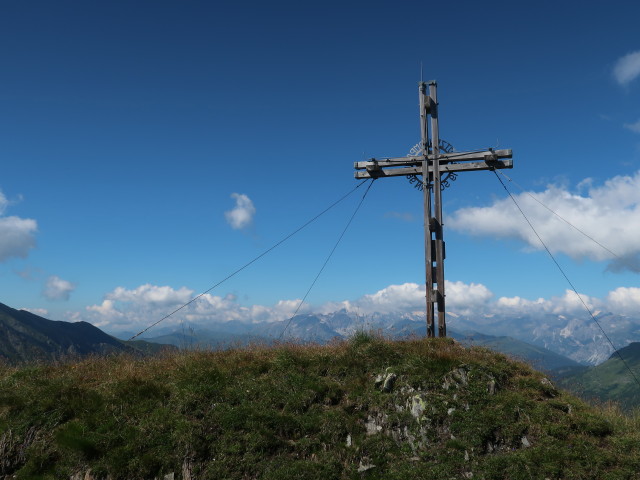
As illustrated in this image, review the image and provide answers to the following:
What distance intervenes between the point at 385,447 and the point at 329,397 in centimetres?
205

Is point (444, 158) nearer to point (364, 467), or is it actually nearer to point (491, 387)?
point (491, 387)

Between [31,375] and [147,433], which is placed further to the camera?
[31,375]

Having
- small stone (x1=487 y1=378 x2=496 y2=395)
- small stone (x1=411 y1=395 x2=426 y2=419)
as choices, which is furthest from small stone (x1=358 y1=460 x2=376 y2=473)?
small stone (x1=487 y1=378 x2=496 y2=395)

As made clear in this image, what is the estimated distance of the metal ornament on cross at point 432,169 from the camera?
16.1 m

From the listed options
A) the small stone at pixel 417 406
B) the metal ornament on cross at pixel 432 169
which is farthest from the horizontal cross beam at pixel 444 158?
the small stone at pixel 417 406

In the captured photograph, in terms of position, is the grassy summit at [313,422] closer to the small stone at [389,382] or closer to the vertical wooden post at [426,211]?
the small stone at [389,382]

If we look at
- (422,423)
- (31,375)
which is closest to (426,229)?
(422,423)

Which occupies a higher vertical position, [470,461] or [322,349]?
[322,349]

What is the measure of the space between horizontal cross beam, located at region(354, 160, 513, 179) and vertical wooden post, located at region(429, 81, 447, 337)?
61 centimetres

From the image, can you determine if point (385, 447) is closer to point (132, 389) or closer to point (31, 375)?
point (132, 389)

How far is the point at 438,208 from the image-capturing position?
651 inches

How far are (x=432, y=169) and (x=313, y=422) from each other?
11.3 m

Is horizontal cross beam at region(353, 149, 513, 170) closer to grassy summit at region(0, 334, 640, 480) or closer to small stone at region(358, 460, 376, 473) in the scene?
grassy summit at region(0, 334, 640, 480)

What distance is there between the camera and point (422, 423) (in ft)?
34.1
